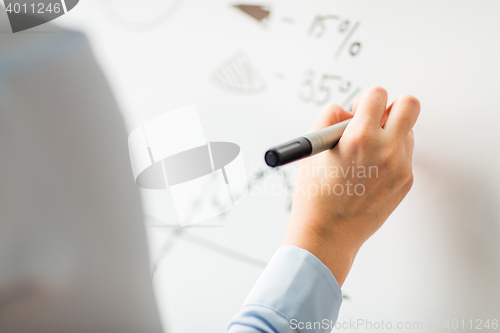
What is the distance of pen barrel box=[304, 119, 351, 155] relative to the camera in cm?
26

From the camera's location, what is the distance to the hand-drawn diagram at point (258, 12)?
1.16 ft

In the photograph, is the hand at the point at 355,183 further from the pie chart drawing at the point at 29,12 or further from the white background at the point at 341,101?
the pie chart drawing at the point at 29,12

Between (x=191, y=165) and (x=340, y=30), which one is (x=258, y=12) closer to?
(x=340, y=30)

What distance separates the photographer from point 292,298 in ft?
0.84

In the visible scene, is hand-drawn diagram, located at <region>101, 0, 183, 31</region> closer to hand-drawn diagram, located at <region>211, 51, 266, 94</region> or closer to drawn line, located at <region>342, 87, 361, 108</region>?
hand-drawn diagram, located at <region>211, 51, 266, 94</region>

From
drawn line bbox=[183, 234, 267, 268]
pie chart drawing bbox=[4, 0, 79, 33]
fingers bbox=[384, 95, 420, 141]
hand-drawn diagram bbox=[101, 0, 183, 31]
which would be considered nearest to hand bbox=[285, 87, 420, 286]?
fingers bbox=[384, 95, 420, 141]

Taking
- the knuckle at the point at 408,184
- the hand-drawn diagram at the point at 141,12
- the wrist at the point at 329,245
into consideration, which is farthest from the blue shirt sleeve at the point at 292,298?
the hand-drawn diagram at the point at 141,12

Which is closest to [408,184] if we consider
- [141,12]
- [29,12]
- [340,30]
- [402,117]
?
[402,117]

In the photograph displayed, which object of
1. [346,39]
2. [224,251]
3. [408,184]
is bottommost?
[224,251]

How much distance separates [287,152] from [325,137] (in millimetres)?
58

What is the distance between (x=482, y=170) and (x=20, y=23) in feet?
1.94

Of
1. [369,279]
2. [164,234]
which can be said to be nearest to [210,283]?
[164,234]

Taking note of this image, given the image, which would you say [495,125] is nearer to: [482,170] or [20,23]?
[482,170]

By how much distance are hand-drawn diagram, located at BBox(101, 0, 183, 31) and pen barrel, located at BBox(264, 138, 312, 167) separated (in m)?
0.26
